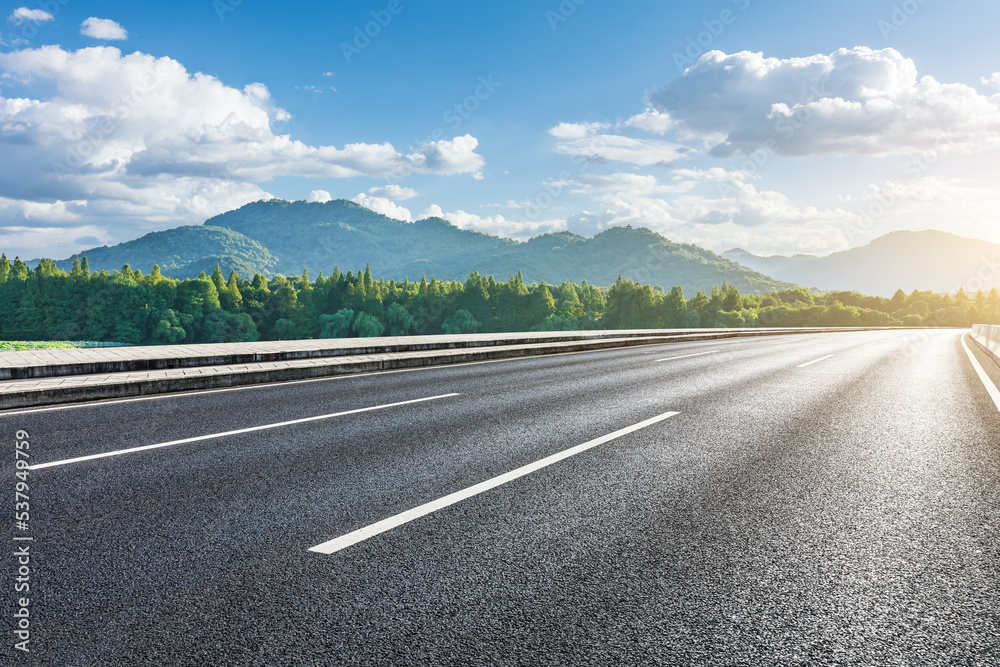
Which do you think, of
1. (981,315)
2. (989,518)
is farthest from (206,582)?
(981,315)

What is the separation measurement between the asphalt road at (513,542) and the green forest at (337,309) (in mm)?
101746

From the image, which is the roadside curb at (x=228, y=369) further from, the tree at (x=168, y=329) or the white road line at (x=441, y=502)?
the tree at (x=168, y=329)

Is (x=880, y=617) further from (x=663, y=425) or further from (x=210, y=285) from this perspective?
(x=210, y=285)

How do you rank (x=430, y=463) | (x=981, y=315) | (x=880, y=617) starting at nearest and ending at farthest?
(x=880, y=617)
(x=430, y=463)
(x=981, y=315)

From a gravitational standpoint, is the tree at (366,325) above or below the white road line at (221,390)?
below

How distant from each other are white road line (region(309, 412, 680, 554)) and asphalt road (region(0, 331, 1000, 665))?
7 centimetres

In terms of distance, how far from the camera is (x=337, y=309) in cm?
12312

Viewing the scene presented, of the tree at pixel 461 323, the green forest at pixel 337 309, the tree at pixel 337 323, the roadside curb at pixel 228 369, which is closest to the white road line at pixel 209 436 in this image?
the roadside curb at pixel 228 369

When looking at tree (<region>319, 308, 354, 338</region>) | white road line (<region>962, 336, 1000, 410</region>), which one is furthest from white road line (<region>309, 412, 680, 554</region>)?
tree (<region>319, 308, 354, 338</region>)

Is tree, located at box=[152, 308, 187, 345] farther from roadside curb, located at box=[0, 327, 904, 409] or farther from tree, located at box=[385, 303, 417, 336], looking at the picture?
roadside curb, located at box=[0, 327, 904, 409]

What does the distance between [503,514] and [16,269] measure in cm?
14814

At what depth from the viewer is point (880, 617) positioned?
2586 mm

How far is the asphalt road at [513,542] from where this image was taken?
2.38m

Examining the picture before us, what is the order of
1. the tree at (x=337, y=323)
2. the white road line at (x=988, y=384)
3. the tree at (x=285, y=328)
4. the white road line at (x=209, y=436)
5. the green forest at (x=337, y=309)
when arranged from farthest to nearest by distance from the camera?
the tree at (x=285, y=328), the tree at (x=337, y=323), the green forest at (x=337, y=309), the white road line at (x=988, y=384), the white road line at (x=209, y=436)
